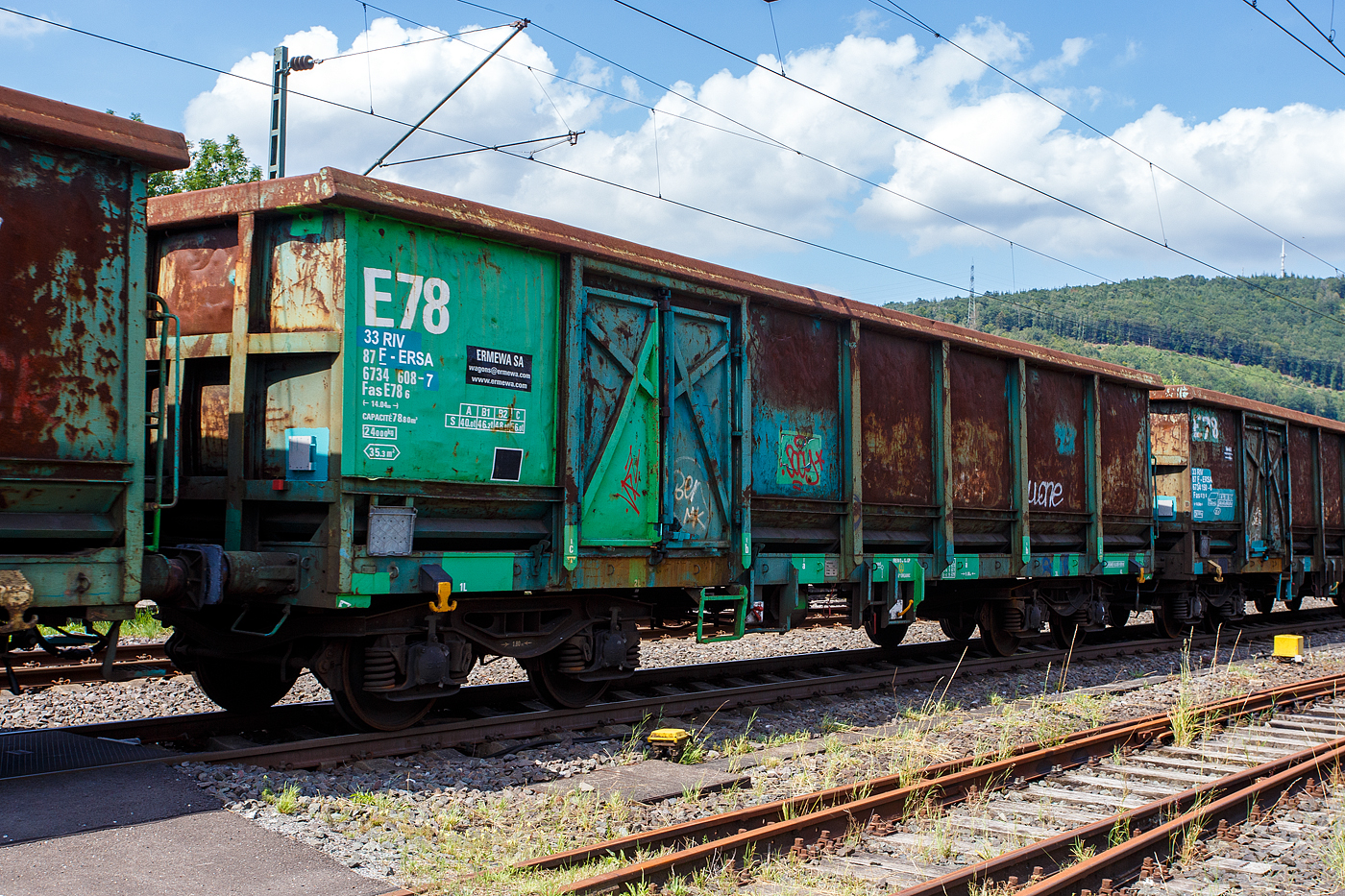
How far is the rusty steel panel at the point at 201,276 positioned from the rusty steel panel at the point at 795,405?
4338mm

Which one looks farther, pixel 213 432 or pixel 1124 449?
pixel 1124 449

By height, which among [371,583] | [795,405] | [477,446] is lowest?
[371,583]

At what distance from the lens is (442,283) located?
7.04m

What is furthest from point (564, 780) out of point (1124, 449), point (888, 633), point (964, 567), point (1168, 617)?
point (1168, 617)

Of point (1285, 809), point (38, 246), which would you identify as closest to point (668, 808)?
point (1285, 809)

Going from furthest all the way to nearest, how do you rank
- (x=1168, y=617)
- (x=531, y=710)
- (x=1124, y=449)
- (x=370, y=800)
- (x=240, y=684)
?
(x=1168, y=617)
(x=1124, y=449)
(x=531, y=710)
(x=240, y=684)
(x=370, y=800)

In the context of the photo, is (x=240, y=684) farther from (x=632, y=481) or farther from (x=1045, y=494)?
(x=1045, y=494)

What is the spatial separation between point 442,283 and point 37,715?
4.58 metres

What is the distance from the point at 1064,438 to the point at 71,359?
445 inches

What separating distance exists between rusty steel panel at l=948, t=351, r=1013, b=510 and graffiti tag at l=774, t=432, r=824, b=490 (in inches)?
85.0

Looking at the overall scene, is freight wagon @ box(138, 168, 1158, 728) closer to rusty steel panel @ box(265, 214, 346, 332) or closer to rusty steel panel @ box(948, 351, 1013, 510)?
rusty steel panel @ box(265, 214, 346, 332)

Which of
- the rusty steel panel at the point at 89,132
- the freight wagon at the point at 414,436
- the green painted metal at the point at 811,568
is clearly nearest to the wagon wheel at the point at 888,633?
the freight wagon at the point at 414,436

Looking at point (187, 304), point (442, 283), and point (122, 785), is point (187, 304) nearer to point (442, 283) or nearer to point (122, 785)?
point (442, 283)

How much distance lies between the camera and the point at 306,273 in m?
6.74
